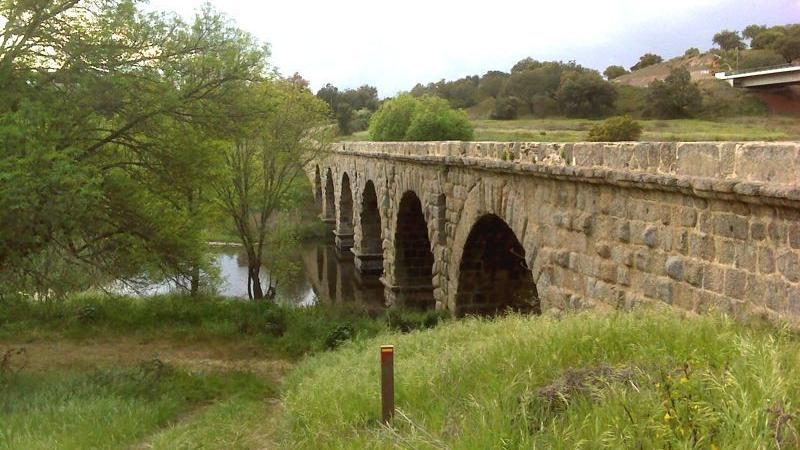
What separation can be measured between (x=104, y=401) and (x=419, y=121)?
29.7 m

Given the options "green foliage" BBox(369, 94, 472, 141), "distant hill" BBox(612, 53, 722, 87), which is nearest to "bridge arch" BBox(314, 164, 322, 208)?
"green foliage" BBox(369, 94, 472, 141)

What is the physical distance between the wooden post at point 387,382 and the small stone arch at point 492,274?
24.9 feet

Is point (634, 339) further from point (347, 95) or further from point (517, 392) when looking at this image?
point (347, 95)

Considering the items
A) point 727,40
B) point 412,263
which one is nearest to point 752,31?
point 727,40

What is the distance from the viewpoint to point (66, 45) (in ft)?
27.3

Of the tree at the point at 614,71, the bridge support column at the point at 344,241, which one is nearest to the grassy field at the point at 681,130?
the bridge support column at the point at 344,241

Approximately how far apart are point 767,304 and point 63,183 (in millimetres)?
6701

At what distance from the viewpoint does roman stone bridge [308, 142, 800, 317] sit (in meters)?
4.95

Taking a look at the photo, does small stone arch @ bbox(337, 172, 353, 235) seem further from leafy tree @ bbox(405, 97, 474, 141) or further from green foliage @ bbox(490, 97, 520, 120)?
green foliage @ bbox(490, 97, 520, 120)

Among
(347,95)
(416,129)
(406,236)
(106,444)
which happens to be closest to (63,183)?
(106,444)

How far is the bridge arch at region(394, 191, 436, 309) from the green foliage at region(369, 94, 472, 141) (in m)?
16.3

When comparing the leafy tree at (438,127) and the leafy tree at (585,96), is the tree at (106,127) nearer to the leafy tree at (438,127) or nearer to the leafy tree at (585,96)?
the leafy tree at (438,127)

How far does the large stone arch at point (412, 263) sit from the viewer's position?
18.6m

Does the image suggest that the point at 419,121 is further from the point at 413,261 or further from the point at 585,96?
the point at 413,261
